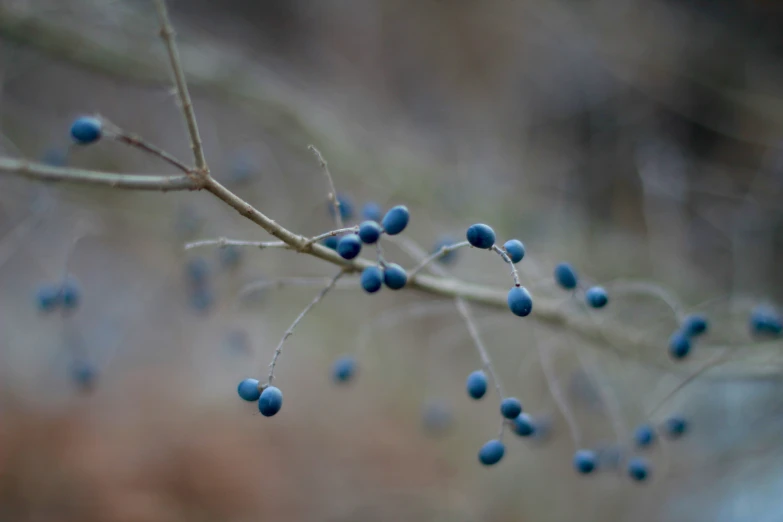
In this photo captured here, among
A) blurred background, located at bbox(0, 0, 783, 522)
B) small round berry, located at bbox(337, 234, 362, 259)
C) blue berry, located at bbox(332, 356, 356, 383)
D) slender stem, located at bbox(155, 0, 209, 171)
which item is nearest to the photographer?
slender stem, located at bbox(155, 0, 209, 171)

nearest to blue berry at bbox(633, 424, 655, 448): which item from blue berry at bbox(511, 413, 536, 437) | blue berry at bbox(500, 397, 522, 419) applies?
blue berry at bbox(511, 413, 536, 437)

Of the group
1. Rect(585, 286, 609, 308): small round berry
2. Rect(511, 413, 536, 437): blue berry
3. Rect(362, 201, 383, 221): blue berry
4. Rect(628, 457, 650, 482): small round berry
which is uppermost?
Rect(362, 201, 383, 221): blue berry

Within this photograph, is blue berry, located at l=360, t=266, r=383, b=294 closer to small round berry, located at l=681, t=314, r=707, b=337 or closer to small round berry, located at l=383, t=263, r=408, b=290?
small round berry, located at l=383, t=263, r=408, b=290

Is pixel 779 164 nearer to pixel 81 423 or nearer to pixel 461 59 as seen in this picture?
pixel 461 59

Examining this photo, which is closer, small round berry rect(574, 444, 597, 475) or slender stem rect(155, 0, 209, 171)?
slender stem rect(155, 0, 209, 171)

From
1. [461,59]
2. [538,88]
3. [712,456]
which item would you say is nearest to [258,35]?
[461,59]

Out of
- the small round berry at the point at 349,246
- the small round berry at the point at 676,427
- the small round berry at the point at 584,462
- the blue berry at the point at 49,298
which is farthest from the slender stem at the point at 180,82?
the small round berry at the point at 676,427

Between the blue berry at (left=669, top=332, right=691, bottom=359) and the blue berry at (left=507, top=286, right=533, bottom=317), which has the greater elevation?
the blue berry at (left=669, top=332, right=691, bottom=359)
